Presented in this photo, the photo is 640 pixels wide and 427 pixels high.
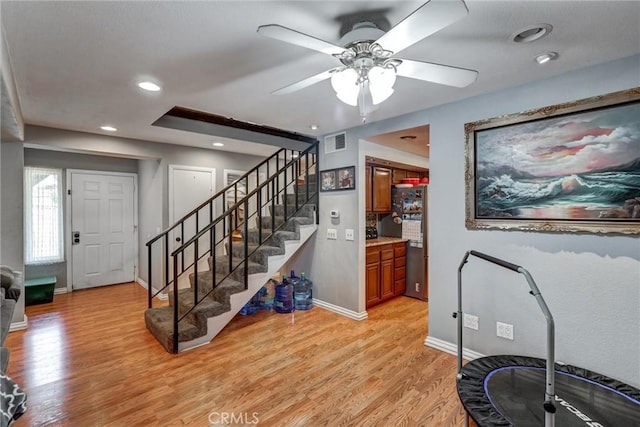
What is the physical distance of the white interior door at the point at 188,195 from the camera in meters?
4.70

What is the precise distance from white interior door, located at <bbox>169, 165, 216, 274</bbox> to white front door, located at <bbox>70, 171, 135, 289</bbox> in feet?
4.68

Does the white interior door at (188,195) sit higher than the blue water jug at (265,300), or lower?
higher

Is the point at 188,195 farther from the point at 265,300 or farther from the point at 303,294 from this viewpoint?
the point at 303,294

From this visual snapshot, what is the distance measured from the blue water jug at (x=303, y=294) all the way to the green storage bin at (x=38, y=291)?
3621 mm

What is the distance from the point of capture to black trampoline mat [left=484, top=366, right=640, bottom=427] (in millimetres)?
1550

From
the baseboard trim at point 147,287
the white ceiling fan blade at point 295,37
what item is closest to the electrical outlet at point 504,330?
the white ceiling fan blade at point 295,37

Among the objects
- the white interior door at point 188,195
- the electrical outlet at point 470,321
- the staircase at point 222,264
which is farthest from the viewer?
the white interior door at point 188,195

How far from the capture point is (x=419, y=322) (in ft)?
12.1

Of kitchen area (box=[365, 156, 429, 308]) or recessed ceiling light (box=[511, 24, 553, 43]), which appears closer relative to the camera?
recessed ceiling light (box=[511, 24, 553, 43])

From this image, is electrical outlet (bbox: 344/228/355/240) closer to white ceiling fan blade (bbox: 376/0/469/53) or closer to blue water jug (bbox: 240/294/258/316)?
blue water jug (bbox: 240/294/258/316)

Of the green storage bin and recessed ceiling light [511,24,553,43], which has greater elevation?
recessed ceiling light [511,24,553,43]

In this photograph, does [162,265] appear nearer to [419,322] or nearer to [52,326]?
[52,326]

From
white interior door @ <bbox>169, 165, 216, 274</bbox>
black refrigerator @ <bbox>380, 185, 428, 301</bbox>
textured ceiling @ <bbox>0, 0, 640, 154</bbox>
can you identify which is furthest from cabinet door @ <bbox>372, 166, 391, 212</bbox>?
white interior door @ <bbox>169, 165, 216, 274</bbox>

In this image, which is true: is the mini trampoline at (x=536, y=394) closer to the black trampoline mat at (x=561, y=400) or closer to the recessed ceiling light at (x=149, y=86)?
the black trampoline mat at (x=561, y=400)
